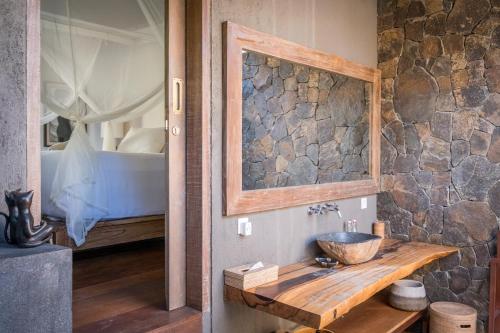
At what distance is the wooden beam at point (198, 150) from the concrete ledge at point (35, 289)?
805 millimetres

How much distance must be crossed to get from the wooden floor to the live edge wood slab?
1.20 ft

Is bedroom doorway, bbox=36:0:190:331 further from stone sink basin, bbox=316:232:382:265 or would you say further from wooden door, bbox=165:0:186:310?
stone sink basin, bbox=316:232:382:265

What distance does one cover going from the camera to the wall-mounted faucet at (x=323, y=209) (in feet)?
9.30

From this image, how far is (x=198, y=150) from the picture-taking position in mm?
2080

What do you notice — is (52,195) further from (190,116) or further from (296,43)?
(296,43)

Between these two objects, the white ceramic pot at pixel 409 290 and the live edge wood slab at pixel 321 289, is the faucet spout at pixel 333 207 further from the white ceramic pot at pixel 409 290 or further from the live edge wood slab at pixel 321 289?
the white ceramic pot at pixel 409 290

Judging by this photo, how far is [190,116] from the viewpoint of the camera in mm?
2111

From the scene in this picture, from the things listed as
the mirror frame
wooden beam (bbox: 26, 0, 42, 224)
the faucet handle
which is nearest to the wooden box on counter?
the mirror frame

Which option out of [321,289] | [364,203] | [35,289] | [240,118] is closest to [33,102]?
[35,289]

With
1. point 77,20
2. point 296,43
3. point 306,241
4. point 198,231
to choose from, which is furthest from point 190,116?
point 77,20

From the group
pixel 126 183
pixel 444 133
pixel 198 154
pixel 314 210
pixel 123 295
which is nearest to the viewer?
pixel 198 154

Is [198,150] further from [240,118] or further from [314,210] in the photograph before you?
[314,210]

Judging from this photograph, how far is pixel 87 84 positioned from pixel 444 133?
10.2 ft

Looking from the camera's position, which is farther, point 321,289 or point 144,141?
point 144,141
